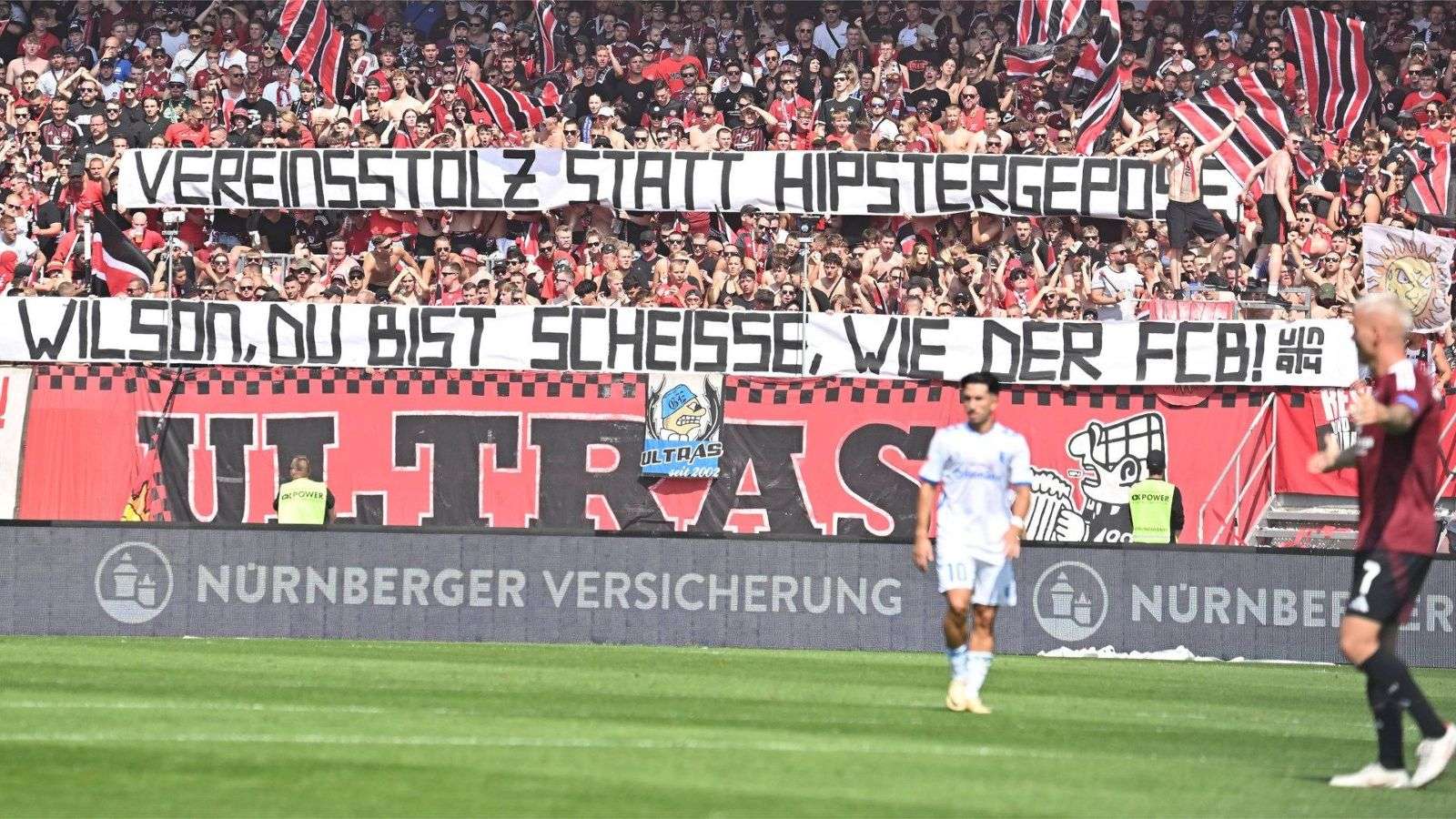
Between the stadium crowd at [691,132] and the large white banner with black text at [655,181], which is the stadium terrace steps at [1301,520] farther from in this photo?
the large white banner with black text at [655,181]

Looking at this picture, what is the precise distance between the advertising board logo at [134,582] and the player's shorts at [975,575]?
32.4ft

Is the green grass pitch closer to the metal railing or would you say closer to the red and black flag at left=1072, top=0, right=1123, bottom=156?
the metal railing

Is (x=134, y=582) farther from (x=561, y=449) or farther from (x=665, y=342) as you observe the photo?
(x=665, y=342)

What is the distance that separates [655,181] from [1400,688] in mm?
17976

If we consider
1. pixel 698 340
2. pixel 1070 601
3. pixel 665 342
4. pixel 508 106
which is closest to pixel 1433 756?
pixel 1070 601

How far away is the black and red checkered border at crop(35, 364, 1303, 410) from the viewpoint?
23.9 meters

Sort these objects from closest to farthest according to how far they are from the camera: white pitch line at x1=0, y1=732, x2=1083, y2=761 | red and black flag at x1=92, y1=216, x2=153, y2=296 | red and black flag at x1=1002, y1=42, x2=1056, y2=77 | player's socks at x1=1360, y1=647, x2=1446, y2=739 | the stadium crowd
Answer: player's socks at x1=1360, y1=647, x2=1446, y2=739 → white pitch line at x1=0, y1=732, x2=1083, y2=761 → the stadium crowd → red and black flag at x1=92, y1=216, x2=153, y2=296 → red and black flag at x1=1002, y1=42, x2=1056, y2=77

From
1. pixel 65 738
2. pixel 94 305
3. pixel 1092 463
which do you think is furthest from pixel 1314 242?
pixel 65 738

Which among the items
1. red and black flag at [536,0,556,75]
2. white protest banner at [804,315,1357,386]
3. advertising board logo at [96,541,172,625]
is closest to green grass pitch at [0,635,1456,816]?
advertising board logo at [96,541,172,625]

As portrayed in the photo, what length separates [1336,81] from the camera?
27.6 metres

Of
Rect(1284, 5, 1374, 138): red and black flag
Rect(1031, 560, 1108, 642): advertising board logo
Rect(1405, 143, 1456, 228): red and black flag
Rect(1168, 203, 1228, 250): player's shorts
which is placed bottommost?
Rect(1031, 560, 1108, 642): advertising board logo

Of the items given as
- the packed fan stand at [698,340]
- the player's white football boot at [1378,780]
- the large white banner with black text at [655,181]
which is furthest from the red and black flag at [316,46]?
the player's white football boot at [1378,780]

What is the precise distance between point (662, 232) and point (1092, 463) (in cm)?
642

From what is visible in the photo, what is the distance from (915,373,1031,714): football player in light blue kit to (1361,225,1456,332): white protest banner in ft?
44.3
